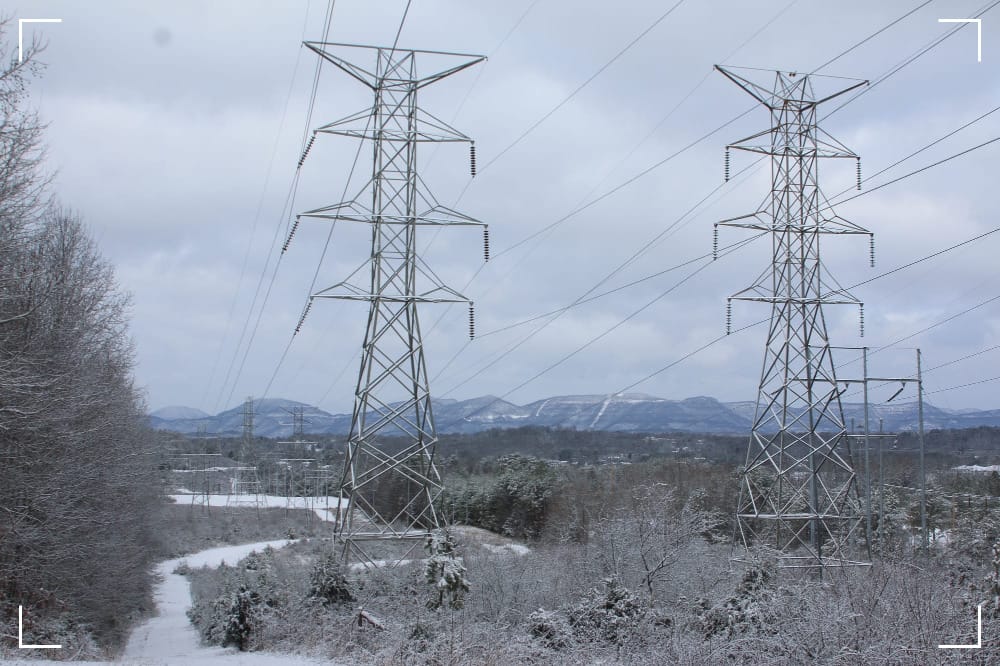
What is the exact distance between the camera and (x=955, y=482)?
166ft

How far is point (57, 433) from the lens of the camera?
22.7m

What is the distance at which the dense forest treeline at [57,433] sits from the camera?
19.4 metres

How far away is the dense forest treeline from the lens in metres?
19.4

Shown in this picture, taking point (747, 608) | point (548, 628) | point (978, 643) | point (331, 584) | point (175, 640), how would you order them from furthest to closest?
point (175, 640) → point (331, 584) → point (548, 628) → point (747, 608) → point (978, 643)

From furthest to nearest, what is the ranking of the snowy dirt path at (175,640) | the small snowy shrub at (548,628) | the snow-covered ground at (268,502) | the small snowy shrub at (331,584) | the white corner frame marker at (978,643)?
1. the snow-covered ground at (268,502)
2. the small snowy shrub at (331,584)
3. the snowy dirt path at (175,640)
4. the small snowy shrub at (548,628)
5. the white corner frame marker at (978,643)

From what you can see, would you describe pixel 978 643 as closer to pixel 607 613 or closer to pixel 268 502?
pixel 607 613

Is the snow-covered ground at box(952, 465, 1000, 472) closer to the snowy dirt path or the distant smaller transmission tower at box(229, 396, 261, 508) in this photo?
the snowy dirt path

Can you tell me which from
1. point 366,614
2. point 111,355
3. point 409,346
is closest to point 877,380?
point 409,346

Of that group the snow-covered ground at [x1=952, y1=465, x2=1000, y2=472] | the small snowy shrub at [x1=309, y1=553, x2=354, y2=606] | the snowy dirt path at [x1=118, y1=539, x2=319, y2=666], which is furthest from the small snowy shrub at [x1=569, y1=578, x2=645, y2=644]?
the snow-covered ground at [x1=952, y1=465, x2=1000, y2=472]

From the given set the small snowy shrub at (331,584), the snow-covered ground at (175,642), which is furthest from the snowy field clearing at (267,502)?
the small snowy shrub at (331,584)

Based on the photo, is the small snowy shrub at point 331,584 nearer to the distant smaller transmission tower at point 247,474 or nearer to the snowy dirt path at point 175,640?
the snowy dirt path at point 175,640

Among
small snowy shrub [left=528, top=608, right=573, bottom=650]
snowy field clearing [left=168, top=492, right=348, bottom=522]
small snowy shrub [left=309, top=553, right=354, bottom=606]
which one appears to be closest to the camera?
small snowy shrub [left=528, top=608, right=573, bottom=650]

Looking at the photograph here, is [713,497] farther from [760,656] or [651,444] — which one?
[651,444]

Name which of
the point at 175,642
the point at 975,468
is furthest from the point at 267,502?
the point at 175,642
